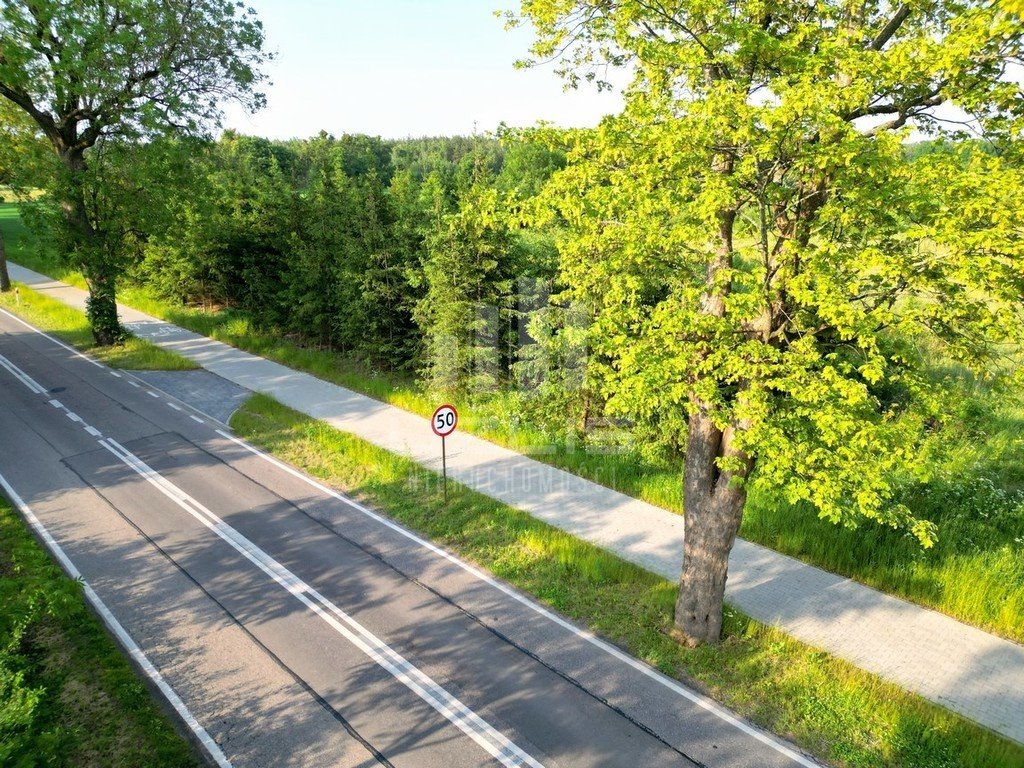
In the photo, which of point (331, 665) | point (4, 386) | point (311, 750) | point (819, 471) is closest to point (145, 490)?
point (331, 665)

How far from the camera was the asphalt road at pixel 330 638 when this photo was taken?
7.68 metres

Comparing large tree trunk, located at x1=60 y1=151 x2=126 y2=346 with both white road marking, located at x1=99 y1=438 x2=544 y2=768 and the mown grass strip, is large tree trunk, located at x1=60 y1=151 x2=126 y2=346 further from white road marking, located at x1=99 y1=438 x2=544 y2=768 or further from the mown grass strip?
white road marking, located at x1=99 y1=438 x2=544 y2=768

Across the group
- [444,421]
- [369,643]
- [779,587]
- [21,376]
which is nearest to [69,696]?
[369,643]

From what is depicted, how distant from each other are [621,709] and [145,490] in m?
10.8

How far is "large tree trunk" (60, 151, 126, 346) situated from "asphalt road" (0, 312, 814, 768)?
369 inches

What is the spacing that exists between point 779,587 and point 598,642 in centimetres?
359

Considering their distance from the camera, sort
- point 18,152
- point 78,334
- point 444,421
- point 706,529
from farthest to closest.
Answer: point 78,334, point 18,152, point 444,421, point 706,529

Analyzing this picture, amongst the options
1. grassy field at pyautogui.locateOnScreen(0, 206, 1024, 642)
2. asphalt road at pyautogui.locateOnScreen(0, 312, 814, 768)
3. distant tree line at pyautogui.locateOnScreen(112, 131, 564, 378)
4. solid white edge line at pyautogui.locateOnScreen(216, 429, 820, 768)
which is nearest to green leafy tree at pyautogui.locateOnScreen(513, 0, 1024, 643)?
grassy field at pyautogui.locateOnScreen(0, 206, 1024, 642)

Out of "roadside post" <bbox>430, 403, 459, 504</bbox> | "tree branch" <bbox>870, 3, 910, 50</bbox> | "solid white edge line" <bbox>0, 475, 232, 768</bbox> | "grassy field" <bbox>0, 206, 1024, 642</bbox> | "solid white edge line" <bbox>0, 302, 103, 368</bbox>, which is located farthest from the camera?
"solid white edge line" <bbox>0, 302, 103, 368</bbox>

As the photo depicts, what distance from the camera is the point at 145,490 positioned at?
538 inches

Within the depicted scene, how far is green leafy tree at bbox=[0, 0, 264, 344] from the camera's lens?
1923 centimetres

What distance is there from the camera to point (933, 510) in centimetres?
1335

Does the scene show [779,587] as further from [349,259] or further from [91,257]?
[91,257]

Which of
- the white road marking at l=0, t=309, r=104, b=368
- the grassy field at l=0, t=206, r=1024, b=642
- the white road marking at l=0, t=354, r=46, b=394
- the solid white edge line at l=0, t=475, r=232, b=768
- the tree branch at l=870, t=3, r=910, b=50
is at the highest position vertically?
the tree branch at l=870, t=3, r=910, b=50
